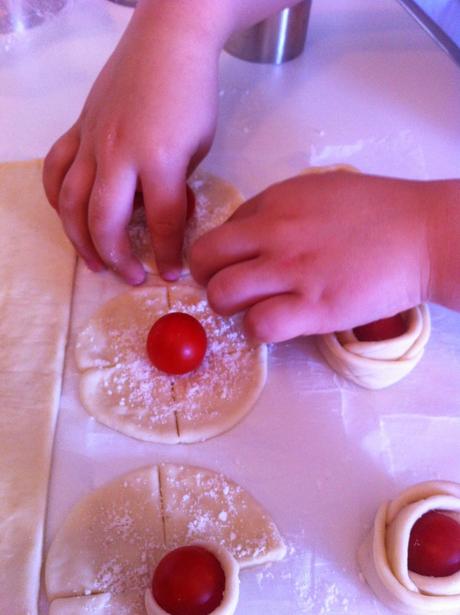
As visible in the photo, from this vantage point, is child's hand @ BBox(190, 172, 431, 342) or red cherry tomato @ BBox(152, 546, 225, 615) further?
child's hand @ BBox(190, 172, 431, 342)

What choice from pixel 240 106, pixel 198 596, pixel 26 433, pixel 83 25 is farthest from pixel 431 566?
pixel 83 25

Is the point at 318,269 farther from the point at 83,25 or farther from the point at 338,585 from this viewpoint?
the point at 83,25

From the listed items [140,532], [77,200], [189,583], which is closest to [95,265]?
[77,200]

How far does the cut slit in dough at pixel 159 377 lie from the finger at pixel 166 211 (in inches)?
3.3

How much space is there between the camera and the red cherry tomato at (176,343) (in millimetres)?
1010

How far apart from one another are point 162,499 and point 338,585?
0.92ft

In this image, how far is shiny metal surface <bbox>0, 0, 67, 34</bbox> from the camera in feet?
5.25

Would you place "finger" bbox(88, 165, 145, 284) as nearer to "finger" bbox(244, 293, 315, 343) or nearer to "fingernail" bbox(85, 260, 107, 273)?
"fingernail" bbox(85, 260, 107, 273)

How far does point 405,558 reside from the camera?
85 cm

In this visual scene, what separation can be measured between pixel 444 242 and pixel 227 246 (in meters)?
0.34

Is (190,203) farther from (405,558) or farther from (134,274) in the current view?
(405,558)

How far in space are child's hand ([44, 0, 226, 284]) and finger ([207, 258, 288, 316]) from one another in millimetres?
160

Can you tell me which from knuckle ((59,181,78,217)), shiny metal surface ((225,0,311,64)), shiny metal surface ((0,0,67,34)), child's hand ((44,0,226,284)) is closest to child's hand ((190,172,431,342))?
child's hand ((44,0,226,284))

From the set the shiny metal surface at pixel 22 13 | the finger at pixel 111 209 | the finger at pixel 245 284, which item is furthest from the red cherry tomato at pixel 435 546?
the shiny metal surface at pixel 22 13
